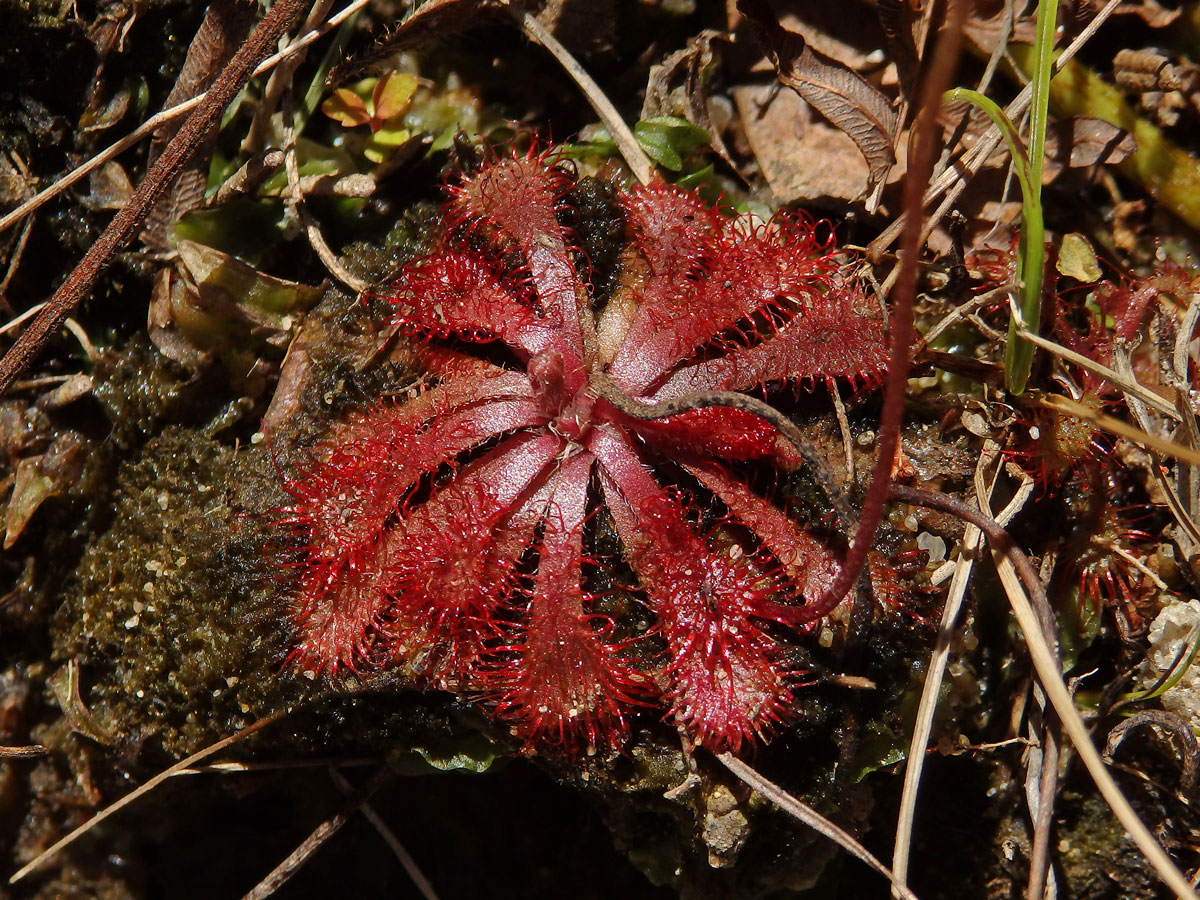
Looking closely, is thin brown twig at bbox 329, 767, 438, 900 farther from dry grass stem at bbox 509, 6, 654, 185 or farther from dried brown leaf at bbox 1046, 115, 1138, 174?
dried brown leaf at bbox 1046, 115, 1138, 174

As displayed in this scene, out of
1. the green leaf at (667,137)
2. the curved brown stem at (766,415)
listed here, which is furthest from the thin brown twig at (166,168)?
the curved brown stem at (766,415)

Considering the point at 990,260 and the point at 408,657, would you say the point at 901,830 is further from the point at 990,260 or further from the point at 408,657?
the point at 990,260

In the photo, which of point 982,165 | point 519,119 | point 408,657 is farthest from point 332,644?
point 982,165

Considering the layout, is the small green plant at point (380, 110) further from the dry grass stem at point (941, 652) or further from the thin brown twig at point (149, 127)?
the dry grass stem at point (941, 652)

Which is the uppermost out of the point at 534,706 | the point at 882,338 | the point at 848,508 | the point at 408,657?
the point at 882,338

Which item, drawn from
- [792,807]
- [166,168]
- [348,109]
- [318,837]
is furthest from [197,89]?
[792,807]
